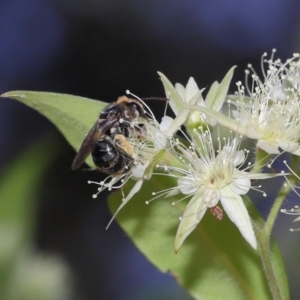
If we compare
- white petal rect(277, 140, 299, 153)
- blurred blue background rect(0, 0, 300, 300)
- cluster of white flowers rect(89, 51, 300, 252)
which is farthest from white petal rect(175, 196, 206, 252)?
blurred blue background rect(0, 0, 300, 300)

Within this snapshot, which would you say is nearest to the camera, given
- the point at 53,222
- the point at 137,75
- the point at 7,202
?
the point at 7,202

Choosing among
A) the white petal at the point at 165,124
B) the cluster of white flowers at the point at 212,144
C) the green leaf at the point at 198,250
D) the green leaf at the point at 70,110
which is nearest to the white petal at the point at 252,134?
the cluster of white flowers at the point at 212,144

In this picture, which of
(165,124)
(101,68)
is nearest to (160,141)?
(165,124)

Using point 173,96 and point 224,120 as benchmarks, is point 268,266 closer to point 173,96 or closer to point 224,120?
point 224,120

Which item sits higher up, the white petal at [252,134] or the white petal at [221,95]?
the white petal at [221,95]

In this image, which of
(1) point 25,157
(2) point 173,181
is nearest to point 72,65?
(1) point 25,157

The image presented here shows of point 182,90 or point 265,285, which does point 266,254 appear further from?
point 182,90

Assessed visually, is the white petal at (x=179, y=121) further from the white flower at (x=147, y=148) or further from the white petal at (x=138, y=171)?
the white petal at (x=138, y=171)

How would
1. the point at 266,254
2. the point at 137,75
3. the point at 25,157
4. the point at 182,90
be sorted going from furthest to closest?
the point at 137,75 < the point at 25,157 < the point at 182,90 < the point at 266,254

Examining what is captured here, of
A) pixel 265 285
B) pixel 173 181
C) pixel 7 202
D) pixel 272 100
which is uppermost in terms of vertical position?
pixel 272 100
